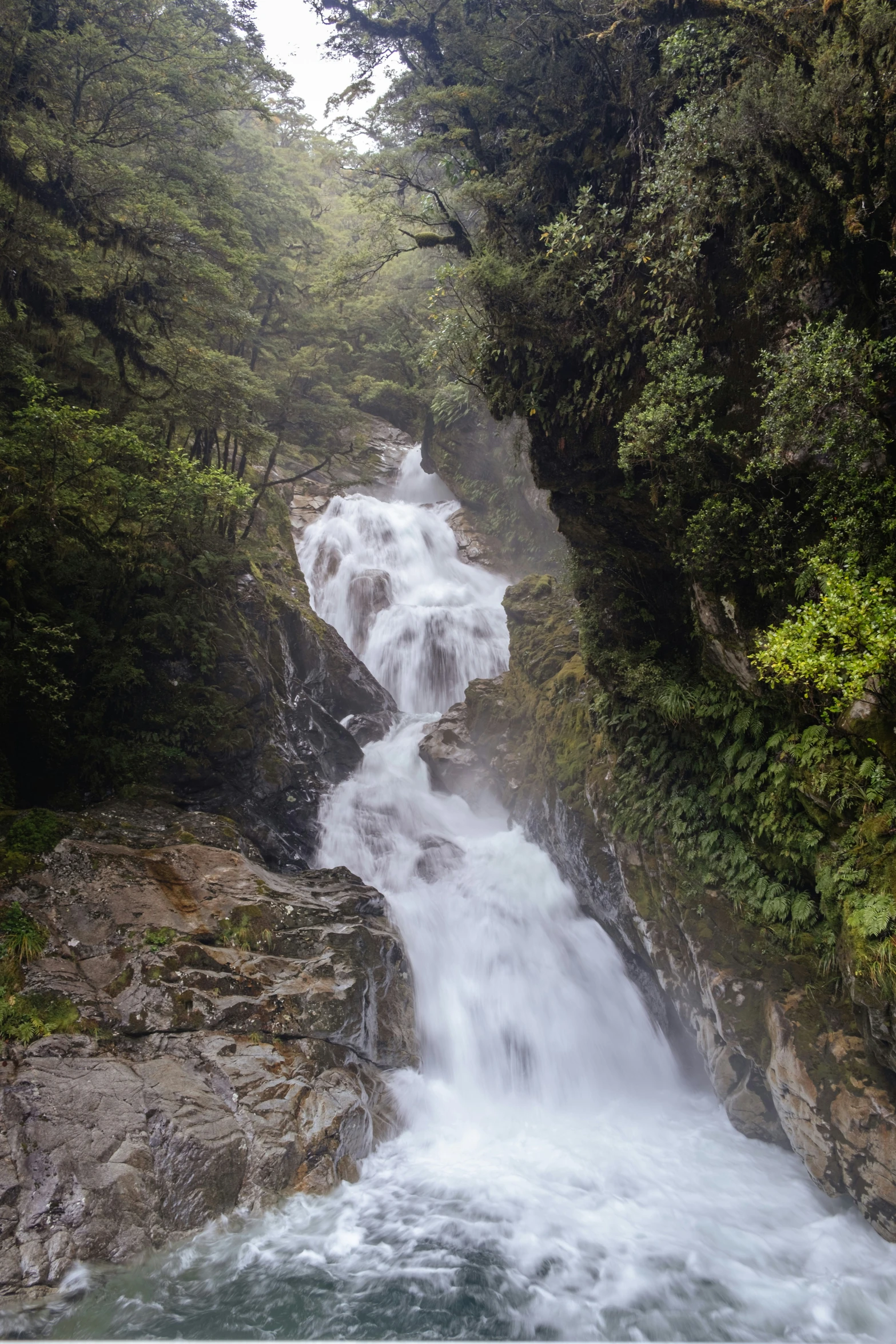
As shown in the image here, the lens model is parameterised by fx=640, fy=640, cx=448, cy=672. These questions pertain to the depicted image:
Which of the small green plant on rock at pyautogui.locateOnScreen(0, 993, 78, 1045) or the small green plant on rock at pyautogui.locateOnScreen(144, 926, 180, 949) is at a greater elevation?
the small green plant on rock at pyautogui.locateOnScreen(144, 926, 180, 949)

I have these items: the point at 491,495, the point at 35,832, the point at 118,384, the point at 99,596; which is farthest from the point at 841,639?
A: the point at 491,495

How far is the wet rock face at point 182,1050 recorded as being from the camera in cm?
577

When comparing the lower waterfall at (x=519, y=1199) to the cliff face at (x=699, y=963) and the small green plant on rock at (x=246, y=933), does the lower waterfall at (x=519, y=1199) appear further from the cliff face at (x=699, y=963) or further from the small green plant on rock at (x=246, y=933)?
the small green plant on rock at (x=246, y=933)

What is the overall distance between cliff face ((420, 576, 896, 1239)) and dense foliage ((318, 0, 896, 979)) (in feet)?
2.08

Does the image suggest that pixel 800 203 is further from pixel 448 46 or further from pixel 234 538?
pixel 234 538

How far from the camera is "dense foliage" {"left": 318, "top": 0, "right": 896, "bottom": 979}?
233 inches

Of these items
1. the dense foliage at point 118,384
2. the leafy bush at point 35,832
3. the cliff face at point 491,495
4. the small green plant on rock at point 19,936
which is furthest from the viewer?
the cliff face at point 491,495

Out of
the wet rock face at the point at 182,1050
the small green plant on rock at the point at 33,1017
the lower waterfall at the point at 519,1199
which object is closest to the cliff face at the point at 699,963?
the lower waterfall at the point at 519,1199

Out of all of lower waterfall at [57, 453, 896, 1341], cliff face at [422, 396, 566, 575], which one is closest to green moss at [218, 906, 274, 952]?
lower waterfall at [57, 453, 896, 1341]

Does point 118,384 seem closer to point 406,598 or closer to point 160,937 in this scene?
point 160,937

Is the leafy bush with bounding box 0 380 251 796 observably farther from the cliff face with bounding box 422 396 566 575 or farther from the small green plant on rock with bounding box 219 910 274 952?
the cliff face with bounding box 422 396 566 575

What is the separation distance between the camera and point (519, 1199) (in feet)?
23.9

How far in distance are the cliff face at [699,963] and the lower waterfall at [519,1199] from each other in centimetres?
58

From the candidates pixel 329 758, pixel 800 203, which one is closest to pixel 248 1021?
pixel 329 758
